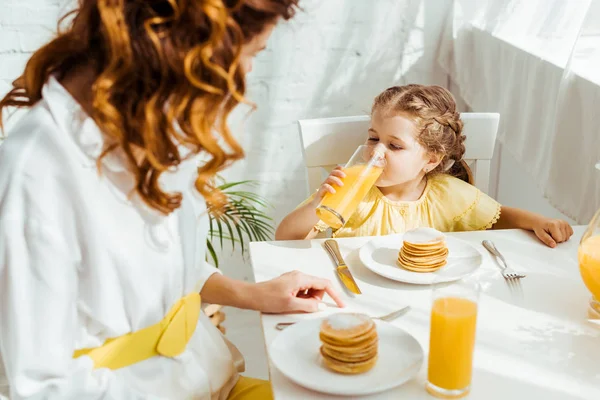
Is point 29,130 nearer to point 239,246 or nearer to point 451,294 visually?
point 451,294

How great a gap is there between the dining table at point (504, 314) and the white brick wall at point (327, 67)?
1266mm

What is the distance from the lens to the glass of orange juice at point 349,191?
1254 mm

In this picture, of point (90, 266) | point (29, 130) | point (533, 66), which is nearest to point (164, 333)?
point (90, 266)

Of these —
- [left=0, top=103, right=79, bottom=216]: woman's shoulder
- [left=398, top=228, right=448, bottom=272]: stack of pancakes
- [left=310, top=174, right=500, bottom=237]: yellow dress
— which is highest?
[left=0, top=103, right=79, bottom=216]: woman's shoulder

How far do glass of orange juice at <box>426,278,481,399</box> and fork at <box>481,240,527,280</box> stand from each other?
0.32 meters

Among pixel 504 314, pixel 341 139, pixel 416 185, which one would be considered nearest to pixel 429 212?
pixel 416 185

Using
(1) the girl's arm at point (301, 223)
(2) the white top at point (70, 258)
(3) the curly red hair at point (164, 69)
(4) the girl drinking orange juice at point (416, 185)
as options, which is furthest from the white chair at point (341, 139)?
(3) the curly red hair at point (164, 69)

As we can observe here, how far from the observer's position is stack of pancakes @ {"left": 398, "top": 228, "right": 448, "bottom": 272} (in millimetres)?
1118

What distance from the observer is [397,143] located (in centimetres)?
148

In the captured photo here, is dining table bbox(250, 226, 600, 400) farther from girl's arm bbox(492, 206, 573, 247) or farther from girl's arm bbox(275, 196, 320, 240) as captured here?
girl's arm bbox(275, 196, 320, 240)

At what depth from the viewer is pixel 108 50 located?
72 centimetres

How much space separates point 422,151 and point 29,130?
928 millimetres

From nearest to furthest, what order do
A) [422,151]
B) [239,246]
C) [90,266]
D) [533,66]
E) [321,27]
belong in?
[90,266] < [422,151] < [533,66] < [321,27] < [239,246]

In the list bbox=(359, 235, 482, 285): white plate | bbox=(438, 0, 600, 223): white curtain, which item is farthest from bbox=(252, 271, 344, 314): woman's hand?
bbox=(438, 0, 600, 223): white curtain
